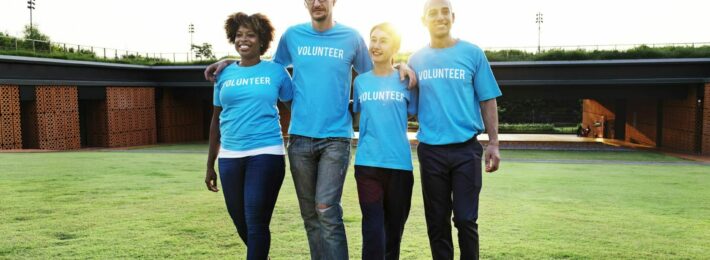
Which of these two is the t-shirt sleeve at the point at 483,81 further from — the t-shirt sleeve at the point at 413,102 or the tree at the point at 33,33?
the tree at the point at 33,33

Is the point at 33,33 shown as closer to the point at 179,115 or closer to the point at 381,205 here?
the point at 179,115

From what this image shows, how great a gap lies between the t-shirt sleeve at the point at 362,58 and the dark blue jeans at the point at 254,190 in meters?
0.80

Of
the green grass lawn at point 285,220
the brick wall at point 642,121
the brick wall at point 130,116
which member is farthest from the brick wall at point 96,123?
the brick wall at point 642,121

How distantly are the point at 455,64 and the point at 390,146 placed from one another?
0.69m

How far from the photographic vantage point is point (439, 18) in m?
3.81

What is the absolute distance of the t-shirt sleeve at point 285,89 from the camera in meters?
3.88

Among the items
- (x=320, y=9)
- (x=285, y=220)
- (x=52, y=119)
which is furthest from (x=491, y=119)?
(x=52, y=119)

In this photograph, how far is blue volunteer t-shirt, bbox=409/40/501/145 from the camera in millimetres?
3736

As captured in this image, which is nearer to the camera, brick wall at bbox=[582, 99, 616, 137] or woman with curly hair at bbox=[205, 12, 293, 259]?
woman with curly hair at bbox=[205, 12, 293, 259]

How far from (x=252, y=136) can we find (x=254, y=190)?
0.35m

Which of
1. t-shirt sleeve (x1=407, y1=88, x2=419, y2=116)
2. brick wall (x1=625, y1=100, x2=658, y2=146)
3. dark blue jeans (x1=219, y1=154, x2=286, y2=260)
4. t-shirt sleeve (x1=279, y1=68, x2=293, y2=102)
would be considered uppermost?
t-shirt sleeve (x1=279, y1=68, x2=293, y2=102)

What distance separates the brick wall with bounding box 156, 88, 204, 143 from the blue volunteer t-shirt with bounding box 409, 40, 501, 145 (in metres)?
28.4

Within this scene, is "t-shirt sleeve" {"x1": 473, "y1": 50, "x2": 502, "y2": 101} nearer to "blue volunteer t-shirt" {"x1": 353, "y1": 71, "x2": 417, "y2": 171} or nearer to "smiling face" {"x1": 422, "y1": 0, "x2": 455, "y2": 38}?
"smiling face" {"x1": 422, "y1": 0, "x2": 455, "y2": 38}

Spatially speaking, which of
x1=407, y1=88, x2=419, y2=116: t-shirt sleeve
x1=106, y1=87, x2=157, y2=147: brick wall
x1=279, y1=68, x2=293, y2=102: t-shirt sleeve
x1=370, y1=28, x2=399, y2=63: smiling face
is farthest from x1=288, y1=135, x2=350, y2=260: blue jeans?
x1=106, y1=87, x2=157, y2=147: brick wall
